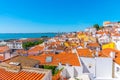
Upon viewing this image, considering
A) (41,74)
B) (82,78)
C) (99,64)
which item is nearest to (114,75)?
(99,64)

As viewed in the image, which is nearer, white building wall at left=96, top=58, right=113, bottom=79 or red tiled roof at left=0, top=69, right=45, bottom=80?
red tiled roof at left=0, top=69, right=45, bottom=80

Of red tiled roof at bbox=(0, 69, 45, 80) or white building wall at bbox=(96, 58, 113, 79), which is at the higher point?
red tiled roof at bbox=(0, 69, 45, 80)

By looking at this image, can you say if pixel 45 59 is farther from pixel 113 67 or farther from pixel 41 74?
pixel 41 74

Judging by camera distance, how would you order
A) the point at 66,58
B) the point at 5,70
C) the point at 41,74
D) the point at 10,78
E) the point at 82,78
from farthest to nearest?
the point at 66,58 → the point at 82,78 → the point at 5,70 → the point at 41,74 → the point at 10,78

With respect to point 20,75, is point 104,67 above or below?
below

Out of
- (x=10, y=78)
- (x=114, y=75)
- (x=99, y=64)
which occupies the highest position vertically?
(x=10, y=78)

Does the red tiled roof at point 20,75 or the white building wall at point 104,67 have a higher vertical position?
the red tiled roof at point 20,75

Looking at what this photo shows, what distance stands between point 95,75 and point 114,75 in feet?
11.4

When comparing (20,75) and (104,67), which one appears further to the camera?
(104,67)

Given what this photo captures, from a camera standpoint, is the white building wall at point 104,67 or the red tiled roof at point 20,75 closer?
the red tiled roof at point 20,75

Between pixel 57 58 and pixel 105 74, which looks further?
pixel 57 58

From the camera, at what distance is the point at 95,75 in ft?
93.0

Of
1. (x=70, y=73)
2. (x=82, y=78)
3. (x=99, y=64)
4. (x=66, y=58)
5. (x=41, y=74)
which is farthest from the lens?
(x=66, y=58)

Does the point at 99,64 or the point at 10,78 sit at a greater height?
the point at 10,78
